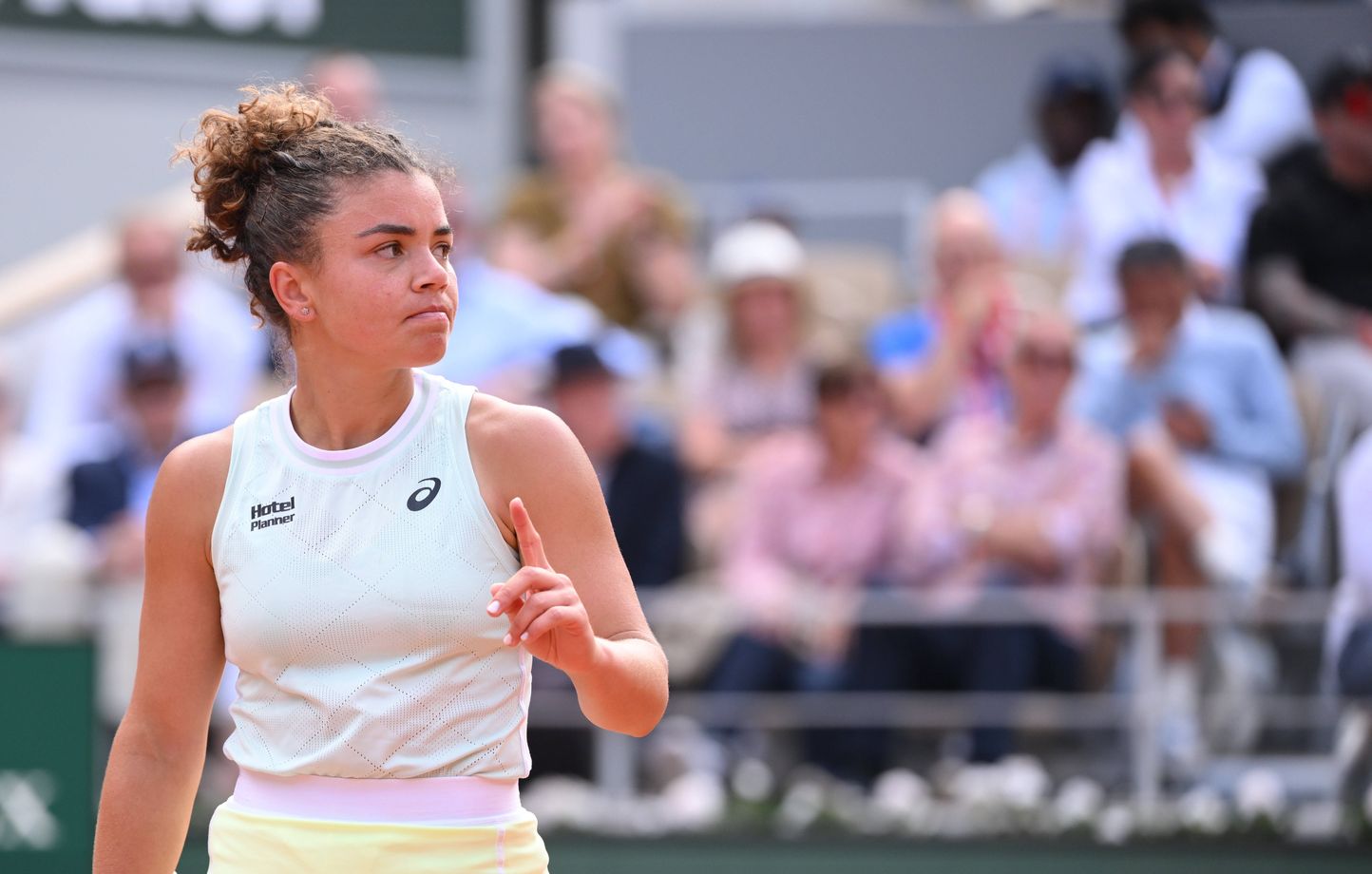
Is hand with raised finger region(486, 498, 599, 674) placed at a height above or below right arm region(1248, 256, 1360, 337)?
below

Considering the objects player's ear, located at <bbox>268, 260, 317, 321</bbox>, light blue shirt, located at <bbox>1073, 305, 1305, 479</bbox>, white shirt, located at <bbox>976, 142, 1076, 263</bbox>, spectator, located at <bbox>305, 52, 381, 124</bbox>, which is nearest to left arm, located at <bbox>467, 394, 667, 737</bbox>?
player's ear, located at <bbox>268, 260, 317, 321</bbox>

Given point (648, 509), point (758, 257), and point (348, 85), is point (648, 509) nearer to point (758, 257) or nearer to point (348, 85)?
point (758, 257)

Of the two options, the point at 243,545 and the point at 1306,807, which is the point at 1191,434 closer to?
the point at 1306,807

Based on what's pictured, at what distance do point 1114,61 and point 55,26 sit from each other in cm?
519

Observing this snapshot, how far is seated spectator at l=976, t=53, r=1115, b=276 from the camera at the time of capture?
849cm

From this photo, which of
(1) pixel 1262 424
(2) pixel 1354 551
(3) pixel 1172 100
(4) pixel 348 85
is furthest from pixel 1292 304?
(4) pixel 348 85

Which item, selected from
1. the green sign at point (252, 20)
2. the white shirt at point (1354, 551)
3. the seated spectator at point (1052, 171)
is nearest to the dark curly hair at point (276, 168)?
the white shirt at point (1354, 551)

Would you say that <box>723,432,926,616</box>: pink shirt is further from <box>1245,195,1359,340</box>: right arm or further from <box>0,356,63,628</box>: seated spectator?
<box>0,356,63,628</box>: seated spectator

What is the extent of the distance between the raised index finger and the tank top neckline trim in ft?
0.89

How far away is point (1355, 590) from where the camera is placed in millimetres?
6156

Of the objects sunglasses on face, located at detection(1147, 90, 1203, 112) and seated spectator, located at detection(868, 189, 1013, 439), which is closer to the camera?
seated spectator, located at detection(868, 189, 1013, 439)

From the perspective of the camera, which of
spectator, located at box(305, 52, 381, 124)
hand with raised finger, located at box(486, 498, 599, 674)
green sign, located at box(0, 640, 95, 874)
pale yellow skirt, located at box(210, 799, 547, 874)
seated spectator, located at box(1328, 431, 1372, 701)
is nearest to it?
hand with raised finger, located at box(486, 498, 599, 674)

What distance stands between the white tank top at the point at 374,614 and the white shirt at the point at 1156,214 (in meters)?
5.28

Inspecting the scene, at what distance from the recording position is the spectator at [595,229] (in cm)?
786
